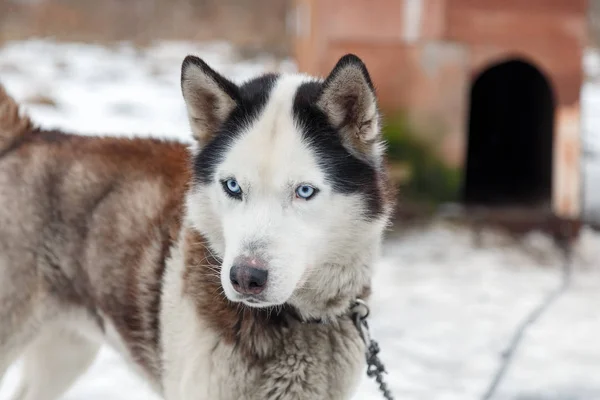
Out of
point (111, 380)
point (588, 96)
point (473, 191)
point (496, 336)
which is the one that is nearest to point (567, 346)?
point (496, 336)

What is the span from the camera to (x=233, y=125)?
2084 millimetres

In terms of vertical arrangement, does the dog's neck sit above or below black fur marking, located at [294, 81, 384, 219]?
below

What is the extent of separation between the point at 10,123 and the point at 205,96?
39.0 inches

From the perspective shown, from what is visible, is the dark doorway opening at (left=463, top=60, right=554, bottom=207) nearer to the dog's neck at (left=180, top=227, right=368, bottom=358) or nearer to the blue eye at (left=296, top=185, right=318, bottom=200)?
the dog's neck at (left=180, top=227, right=368, bottom=358)

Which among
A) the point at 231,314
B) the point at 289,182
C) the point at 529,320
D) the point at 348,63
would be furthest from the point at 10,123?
the point at 529,320

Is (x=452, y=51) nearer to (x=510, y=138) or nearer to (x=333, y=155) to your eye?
(x=510, y=138)

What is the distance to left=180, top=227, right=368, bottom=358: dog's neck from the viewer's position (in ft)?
6.89

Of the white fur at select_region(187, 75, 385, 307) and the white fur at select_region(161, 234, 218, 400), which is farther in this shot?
the white fur at select_region(161, 234, 218, 400)

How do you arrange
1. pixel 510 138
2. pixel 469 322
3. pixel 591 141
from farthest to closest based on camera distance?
1. pixel 591 141
2. pixel 510 138
3. pixel 469 322

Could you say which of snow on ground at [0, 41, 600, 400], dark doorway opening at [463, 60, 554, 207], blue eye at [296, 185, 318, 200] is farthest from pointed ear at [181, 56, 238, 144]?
dark doorway opening at [463, 60, 554, 207]

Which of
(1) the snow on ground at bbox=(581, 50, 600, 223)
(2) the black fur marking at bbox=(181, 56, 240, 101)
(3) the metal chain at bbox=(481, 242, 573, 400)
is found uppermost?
(2) the black fur marking at bbox=(181, 56, 240, 101)

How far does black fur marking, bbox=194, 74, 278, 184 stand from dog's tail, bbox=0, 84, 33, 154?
3.08 feet

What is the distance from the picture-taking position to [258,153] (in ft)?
6.36

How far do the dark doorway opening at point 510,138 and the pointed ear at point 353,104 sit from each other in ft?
16.2
